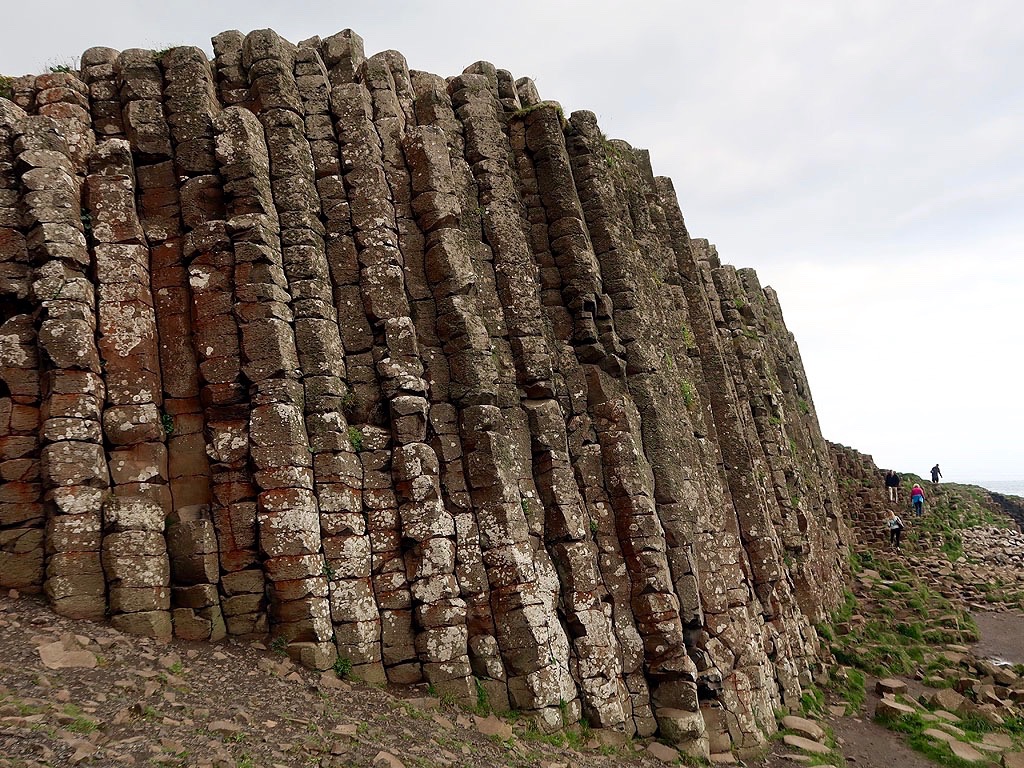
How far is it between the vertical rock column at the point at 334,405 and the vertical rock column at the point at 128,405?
2.84m

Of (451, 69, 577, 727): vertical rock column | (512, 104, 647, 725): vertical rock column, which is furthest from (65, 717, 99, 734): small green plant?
(512, 104, 647, 725): vertical rock column

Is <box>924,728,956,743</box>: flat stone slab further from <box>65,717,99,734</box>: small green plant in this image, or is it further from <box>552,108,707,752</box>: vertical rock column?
→ <box>65,717,99,734</box>: small green plant

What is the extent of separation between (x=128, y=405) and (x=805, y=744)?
1643 cm

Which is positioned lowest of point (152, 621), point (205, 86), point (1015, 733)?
point (1015, 733)

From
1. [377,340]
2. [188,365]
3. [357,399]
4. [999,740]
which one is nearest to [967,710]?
[999,740]

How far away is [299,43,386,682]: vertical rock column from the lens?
1287 cm

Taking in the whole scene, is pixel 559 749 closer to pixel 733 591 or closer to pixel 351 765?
pixel 351 765

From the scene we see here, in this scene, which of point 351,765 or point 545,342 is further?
point 545,342

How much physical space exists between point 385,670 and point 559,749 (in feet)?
11.4

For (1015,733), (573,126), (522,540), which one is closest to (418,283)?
(522,540)

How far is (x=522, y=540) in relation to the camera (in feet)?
46.4

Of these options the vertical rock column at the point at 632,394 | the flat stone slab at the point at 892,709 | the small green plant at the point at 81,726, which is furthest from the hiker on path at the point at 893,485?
the small green plant at the point at 81,726

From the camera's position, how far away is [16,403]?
1260cm

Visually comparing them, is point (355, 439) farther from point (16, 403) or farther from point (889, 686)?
point (889, 686)
